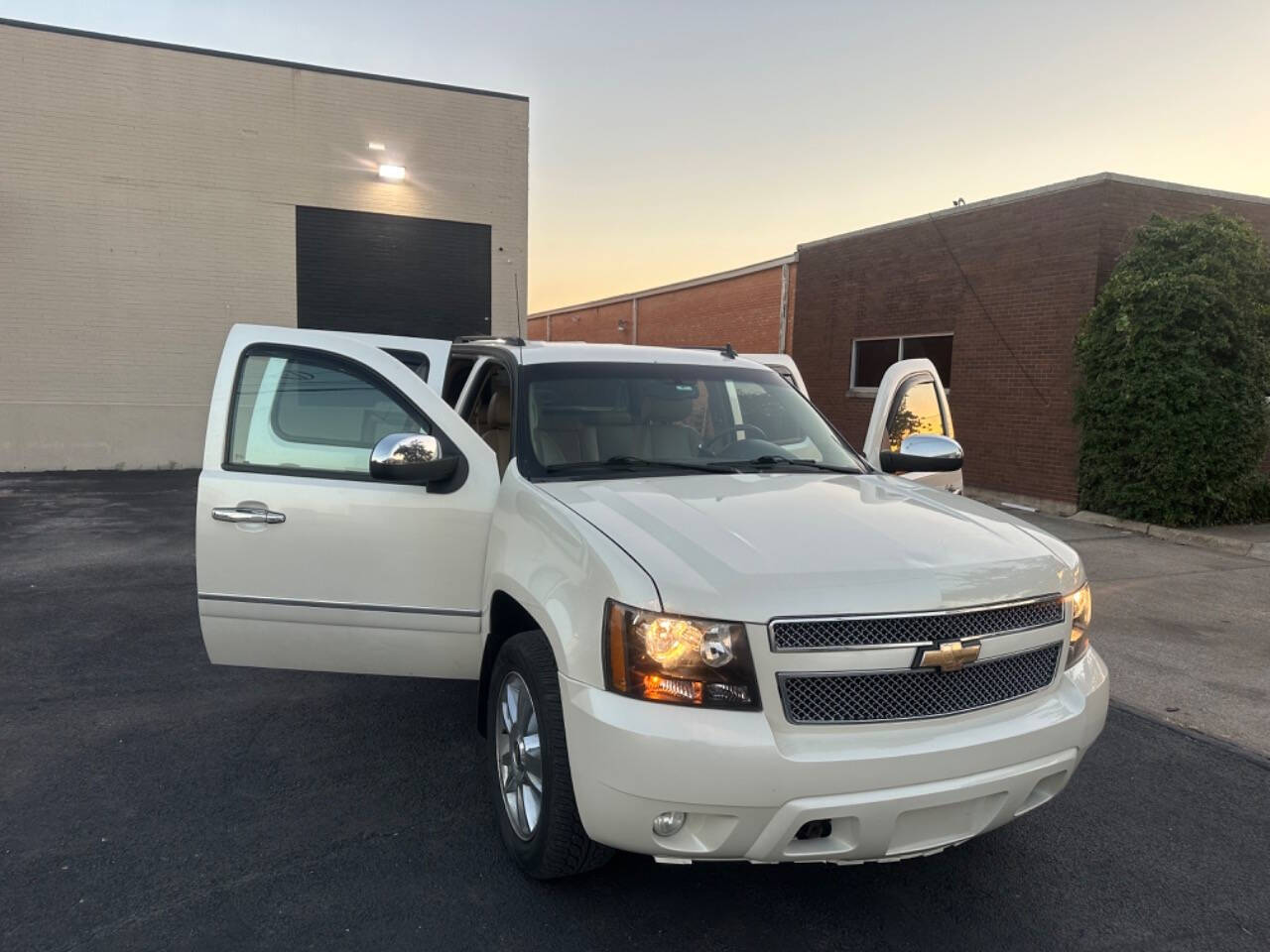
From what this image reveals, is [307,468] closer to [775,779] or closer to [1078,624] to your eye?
[775,779]

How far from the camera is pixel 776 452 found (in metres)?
3.90

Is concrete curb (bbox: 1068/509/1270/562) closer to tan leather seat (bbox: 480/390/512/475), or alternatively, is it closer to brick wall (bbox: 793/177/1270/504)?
brick wall (bbox: 793/177/1270/504)

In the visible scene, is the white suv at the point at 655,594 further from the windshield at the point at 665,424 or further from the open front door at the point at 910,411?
the open front door at the point at 910,411

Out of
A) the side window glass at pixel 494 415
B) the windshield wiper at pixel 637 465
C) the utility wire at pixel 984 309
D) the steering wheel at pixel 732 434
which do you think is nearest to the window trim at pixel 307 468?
the windshield wiper at pixel 637 465

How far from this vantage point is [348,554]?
3.62 metres

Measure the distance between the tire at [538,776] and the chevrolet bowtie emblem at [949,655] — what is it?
3.53 ft

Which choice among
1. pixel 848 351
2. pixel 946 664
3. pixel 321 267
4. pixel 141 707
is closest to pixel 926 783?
pixel 946 664

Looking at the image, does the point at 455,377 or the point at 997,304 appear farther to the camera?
the point at 997,304

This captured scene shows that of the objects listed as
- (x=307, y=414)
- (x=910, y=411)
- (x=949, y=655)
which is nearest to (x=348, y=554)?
(x=307, y=414)

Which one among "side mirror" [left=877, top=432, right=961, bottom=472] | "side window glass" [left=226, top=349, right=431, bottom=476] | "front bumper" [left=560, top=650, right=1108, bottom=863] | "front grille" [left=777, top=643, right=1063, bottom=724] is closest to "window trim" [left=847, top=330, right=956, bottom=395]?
"side mirror" [left=877, top=432, right=961, bottom=472]

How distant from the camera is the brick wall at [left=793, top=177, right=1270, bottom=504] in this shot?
11828 mm

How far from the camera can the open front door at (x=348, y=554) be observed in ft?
11.8

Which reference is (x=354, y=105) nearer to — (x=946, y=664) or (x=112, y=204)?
(x=112, y=204)

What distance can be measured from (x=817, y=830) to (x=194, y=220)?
657 inches
